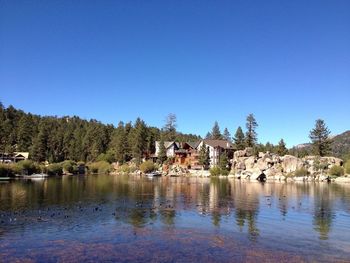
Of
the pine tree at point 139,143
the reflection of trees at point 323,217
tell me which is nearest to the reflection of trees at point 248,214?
the reflection of trees at point 323,217

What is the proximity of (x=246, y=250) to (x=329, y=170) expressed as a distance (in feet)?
350

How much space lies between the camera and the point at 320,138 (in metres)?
142

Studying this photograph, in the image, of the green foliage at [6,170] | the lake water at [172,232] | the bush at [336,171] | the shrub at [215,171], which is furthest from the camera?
the shrub at [215,171]

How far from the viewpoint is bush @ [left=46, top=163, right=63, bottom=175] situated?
144 m

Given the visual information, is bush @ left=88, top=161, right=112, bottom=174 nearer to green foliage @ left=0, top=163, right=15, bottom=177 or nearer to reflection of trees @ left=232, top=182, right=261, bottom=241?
green foliage @ left=0, top=163, right=15, bottom=177

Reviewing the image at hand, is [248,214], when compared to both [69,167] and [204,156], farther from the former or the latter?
[69,167]

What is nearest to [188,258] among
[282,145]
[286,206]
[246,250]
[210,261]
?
[210,261]

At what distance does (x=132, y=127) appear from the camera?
647 ft

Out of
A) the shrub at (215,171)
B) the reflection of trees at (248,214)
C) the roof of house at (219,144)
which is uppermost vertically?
the roof of house at (219,144)

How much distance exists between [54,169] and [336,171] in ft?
349

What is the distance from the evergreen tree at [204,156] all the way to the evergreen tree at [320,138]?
142ft

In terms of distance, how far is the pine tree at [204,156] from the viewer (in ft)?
511

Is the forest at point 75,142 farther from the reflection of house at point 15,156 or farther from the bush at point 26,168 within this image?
the bush at point 26,168

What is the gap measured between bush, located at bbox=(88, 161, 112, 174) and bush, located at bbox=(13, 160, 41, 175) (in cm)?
3868
